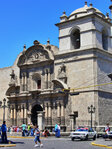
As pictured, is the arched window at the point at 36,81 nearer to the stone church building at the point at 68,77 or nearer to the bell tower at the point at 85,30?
the stone church building at the point at 68,77

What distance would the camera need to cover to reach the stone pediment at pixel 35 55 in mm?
36750

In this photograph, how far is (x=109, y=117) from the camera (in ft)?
109

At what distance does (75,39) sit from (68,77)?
5177mm

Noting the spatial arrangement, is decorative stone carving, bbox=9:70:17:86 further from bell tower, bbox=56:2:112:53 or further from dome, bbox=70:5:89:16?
dome, bbox=70:5:89:16

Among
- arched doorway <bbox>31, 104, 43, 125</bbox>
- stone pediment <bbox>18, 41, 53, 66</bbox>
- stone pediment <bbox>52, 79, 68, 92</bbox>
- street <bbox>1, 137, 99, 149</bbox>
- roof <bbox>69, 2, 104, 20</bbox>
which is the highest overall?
roof <bbox>69, 2, 104, 20</bbox>

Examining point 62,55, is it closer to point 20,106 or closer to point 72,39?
point 72,39

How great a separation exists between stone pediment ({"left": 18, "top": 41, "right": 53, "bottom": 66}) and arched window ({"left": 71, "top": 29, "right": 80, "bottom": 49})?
10.3 feet

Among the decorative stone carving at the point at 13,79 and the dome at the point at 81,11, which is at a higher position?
the dome at the point at 81,11

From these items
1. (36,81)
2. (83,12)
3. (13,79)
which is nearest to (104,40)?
(83,12)

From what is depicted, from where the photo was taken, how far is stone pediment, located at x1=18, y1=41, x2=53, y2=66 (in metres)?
36.8

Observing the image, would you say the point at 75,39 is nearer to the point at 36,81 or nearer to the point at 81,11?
the point at 81,11

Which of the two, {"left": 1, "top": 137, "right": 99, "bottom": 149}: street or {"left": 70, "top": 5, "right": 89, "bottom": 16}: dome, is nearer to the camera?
{"left": 1, "top": 137, "right": 99, "bottom": 149}: street

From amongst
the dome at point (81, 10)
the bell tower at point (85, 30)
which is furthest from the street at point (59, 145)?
the dome at point (81, 10)

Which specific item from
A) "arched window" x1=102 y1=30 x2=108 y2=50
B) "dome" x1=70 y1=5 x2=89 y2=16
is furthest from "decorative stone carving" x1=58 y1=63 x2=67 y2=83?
"dome" x1=70 y1=5 x2=89 y2=16
